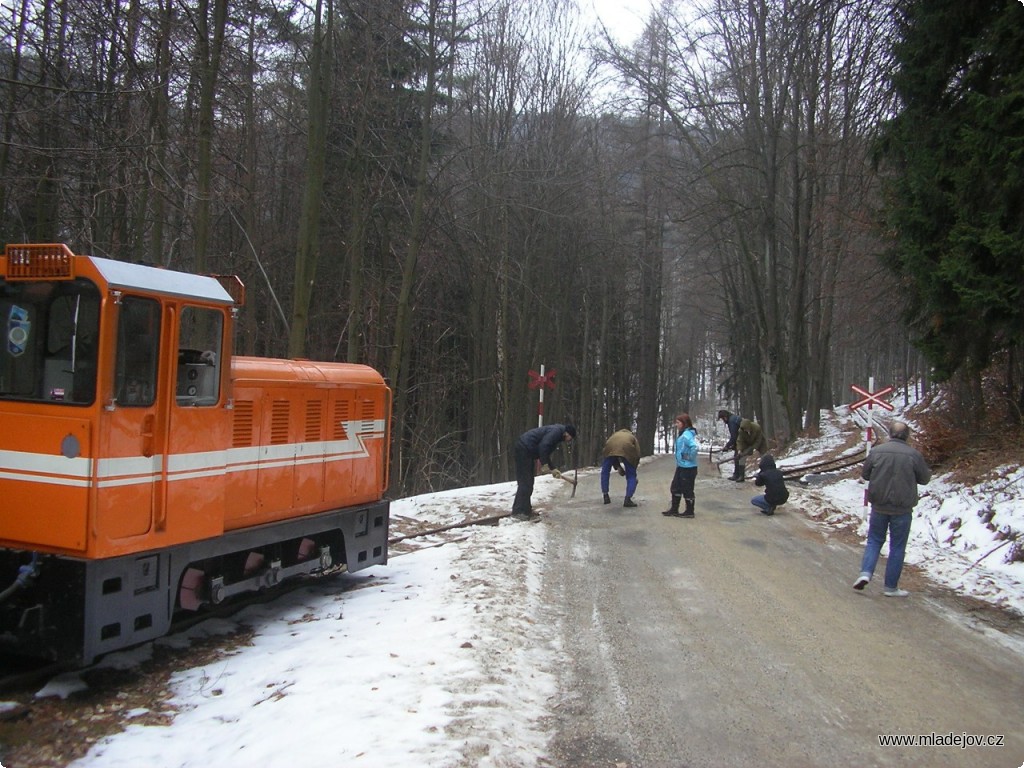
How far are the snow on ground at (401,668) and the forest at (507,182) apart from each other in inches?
168

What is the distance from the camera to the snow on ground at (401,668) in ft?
14.5

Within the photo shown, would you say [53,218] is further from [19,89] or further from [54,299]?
[54,299]

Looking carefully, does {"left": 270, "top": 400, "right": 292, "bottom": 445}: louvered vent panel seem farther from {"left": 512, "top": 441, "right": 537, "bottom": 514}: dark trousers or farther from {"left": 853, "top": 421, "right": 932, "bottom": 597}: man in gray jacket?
{"left": 853, "top": 421, "right": 932, "bottom": 597}: man in gray jacket

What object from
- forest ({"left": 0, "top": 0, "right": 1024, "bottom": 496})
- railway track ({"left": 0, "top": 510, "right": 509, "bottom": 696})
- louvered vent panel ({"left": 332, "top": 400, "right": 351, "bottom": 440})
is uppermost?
forest ({"left": 0, "top": 0, "right": 1024, "bottom": 496})

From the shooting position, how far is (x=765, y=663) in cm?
612

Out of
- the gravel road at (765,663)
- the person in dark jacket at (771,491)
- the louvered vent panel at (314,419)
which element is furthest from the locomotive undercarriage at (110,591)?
the person in dark jacket at (771,491)

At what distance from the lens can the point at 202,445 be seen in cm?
626

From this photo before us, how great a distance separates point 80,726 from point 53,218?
13.0 meters

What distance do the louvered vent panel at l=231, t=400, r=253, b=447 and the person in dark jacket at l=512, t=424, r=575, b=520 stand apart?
236 inches

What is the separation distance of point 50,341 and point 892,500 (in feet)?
25.6

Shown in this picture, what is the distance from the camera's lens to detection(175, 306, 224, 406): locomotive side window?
620 centimetres

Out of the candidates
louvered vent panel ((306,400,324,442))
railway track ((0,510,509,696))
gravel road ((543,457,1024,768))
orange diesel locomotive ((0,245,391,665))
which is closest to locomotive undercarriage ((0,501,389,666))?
orange diesel locomotive ((0,245,391,665))

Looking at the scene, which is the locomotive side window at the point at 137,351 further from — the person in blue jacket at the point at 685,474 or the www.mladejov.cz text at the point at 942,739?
the person in blue jacket at the point at 685,474

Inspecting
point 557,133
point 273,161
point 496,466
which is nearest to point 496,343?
point 496,466
